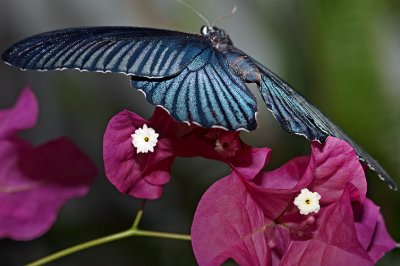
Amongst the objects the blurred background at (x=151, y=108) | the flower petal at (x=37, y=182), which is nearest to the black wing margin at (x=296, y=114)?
the flower petal at (x=37, y=182)

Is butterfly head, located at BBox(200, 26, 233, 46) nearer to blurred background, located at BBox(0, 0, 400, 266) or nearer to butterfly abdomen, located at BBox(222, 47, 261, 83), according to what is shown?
butterfly abdomen, located at BBox(222, 47, 261, 83)

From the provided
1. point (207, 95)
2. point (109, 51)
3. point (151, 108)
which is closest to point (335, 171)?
point (207, 95)

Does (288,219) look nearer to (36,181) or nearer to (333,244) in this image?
(333,244)

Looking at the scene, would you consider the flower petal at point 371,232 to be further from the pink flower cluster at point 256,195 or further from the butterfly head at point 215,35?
the butterfly head at point 215,35

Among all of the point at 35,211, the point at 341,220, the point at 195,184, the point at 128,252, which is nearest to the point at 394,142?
the point at 195,184

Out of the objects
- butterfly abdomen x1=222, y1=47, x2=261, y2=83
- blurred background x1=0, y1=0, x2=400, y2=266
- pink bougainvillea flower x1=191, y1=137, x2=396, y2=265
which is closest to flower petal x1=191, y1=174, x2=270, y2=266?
pink bougainvillea flower x1=191, y1=137, x2=396, y2=265

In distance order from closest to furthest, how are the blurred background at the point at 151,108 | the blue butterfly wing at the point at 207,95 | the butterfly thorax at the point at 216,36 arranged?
1. the blue butterfly wing at the point at 207,95
2. the butterfly thorax at the point at 216,36
3. the blurred background at the point at 151,108
